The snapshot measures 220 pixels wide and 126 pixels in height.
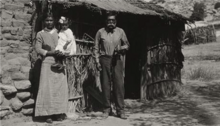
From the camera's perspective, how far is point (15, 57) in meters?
5.87

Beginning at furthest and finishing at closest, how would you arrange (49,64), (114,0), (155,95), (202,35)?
(202,35), (155,95), (114,0), (49,64)

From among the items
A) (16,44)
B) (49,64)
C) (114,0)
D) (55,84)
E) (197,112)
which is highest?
(114,0)

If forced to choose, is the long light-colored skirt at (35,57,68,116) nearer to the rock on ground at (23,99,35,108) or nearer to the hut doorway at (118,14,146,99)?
the rock on ground at (23,99,35,108)

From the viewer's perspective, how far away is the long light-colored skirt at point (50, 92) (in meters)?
5.18

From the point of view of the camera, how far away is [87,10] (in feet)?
20.2

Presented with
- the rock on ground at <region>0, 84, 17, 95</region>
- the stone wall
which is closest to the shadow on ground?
the stone wall

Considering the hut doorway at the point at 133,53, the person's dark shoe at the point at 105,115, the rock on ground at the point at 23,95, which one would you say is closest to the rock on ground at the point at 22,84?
the rock on ground at the point at 23,95

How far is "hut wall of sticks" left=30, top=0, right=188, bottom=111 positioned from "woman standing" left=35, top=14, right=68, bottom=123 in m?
0.57

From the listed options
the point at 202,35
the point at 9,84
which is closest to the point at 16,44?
the point at 9,84

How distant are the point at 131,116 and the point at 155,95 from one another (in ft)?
6.93

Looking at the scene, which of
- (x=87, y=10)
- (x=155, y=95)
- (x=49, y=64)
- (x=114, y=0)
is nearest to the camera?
(x=49, y=64)

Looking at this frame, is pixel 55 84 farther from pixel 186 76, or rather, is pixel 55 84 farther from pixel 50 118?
pixel 186 76

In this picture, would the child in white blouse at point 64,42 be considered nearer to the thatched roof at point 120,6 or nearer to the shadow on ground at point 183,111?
the thatched roof at point 120,6

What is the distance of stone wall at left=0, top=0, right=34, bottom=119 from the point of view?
17.5ft
